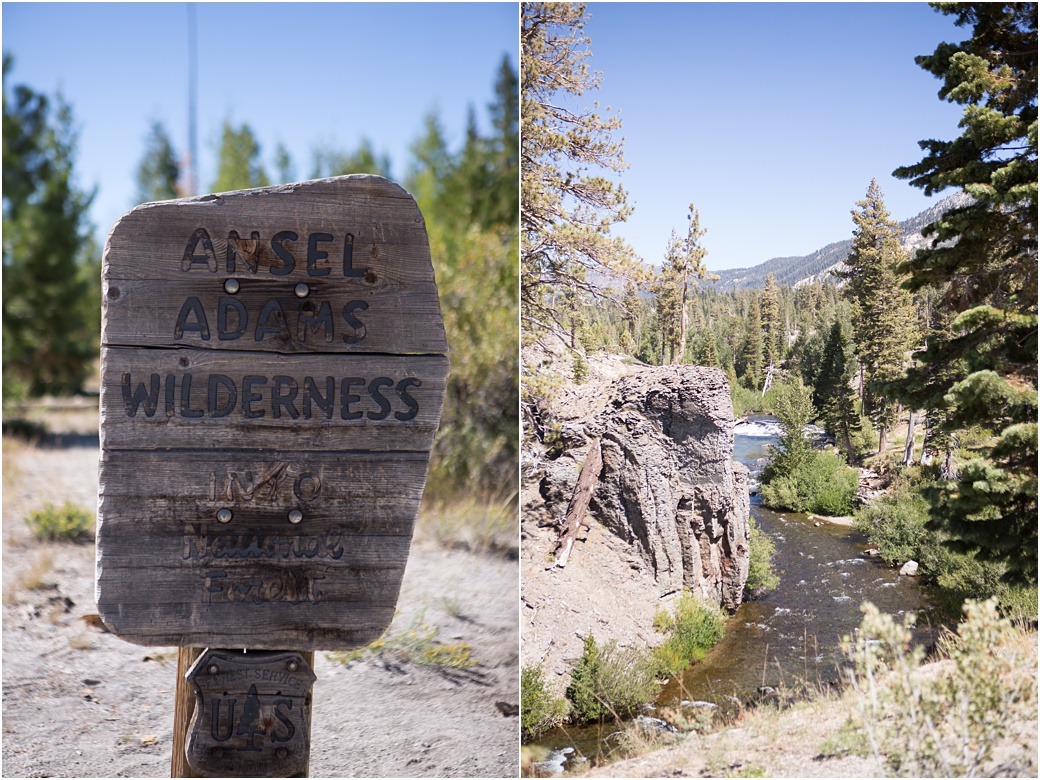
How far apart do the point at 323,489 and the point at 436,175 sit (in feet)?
17.0

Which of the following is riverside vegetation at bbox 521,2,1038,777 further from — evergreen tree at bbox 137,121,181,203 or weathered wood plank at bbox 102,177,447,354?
evergreen tree at bbox 137,121,181,203

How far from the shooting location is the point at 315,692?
12.6ft

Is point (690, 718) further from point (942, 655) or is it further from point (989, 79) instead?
point (989, 79)

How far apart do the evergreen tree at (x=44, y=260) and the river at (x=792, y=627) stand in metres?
6.23

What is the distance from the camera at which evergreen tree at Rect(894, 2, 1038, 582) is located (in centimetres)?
277

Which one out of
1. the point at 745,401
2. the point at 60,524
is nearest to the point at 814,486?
the point at 745,401

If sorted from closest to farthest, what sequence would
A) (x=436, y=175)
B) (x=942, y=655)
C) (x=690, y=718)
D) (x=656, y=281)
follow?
(x=942, y=655) < (x=690, y=718) < (x=656, y=281) < (x=436, y=175)

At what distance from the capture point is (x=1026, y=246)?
2820 mm

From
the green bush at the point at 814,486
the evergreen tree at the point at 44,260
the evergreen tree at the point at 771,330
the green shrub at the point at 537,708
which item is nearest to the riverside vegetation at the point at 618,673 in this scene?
the green shrub at the point at 537,708

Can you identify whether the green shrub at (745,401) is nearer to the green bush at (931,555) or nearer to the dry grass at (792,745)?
the green bush at (931,555)

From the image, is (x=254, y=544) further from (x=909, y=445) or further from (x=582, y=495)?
(x=909, y=445)

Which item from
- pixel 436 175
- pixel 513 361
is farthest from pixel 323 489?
pixel 436 175

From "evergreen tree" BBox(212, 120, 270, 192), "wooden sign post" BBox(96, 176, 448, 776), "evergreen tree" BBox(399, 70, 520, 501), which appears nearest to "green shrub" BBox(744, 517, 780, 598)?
"wooden sign post" BBox(96, 176, 448, 776)

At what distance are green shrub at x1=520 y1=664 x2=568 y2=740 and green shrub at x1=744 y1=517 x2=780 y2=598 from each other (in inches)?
35.3
